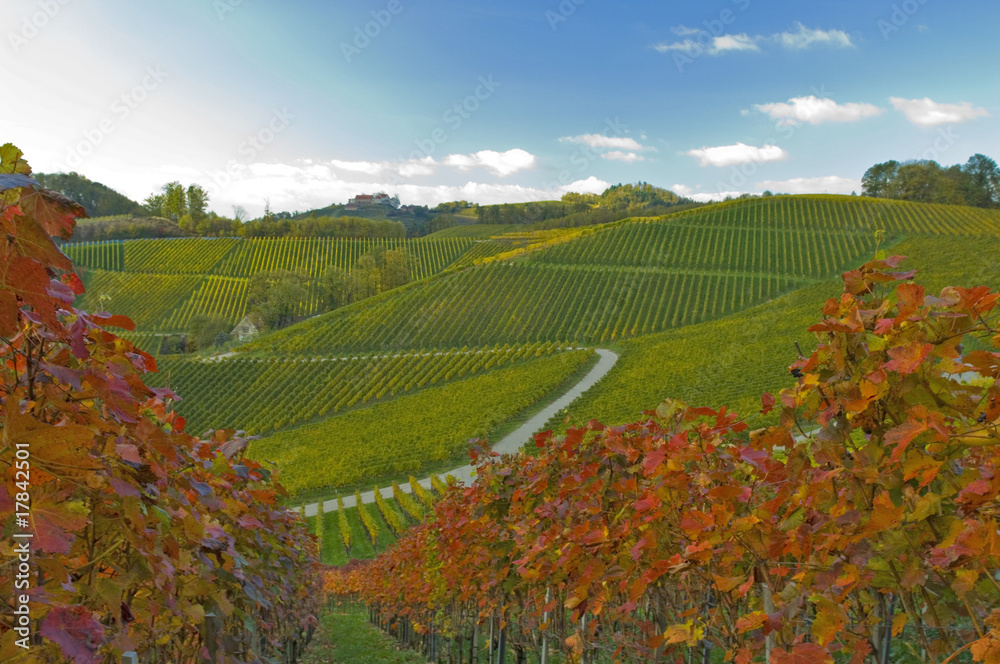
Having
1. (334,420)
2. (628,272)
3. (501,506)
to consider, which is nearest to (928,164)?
(628,272)

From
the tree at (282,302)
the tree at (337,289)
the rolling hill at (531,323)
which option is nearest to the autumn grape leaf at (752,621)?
the rolling hill at (531,323)

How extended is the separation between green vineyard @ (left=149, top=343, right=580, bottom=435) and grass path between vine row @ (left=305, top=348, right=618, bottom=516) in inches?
298

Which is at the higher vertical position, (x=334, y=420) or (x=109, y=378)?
(x=109, y=378)

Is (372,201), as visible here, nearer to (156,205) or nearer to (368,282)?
(156,205)

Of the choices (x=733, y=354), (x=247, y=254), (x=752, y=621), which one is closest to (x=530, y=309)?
(x=733, y=354)

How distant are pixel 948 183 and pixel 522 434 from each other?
86802mm

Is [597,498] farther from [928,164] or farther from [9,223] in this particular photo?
[928,164]

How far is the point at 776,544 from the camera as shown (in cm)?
156

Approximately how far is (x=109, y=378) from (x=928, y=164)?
11104 centimetres

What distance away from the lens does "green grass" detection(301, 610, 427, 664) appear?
8766 millimetres

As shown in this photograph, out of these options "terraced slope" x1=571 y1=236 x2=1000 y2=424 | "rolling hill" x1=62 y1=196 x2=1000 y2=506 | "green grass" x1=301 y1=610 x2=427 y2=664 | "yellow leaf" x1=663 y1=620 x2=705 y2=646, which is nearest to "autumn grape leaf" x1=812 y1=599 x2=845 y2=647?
"yellow leaf" x1=663 y1=620 x2=705 y2=646

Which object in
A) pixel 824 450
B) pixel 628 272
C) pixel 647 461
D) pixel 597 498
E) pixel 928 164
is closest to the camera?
pixel 824 450

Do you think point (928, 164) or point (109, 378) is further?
point (928, 164)

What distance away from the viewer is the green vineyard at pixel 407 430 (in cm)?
2270
